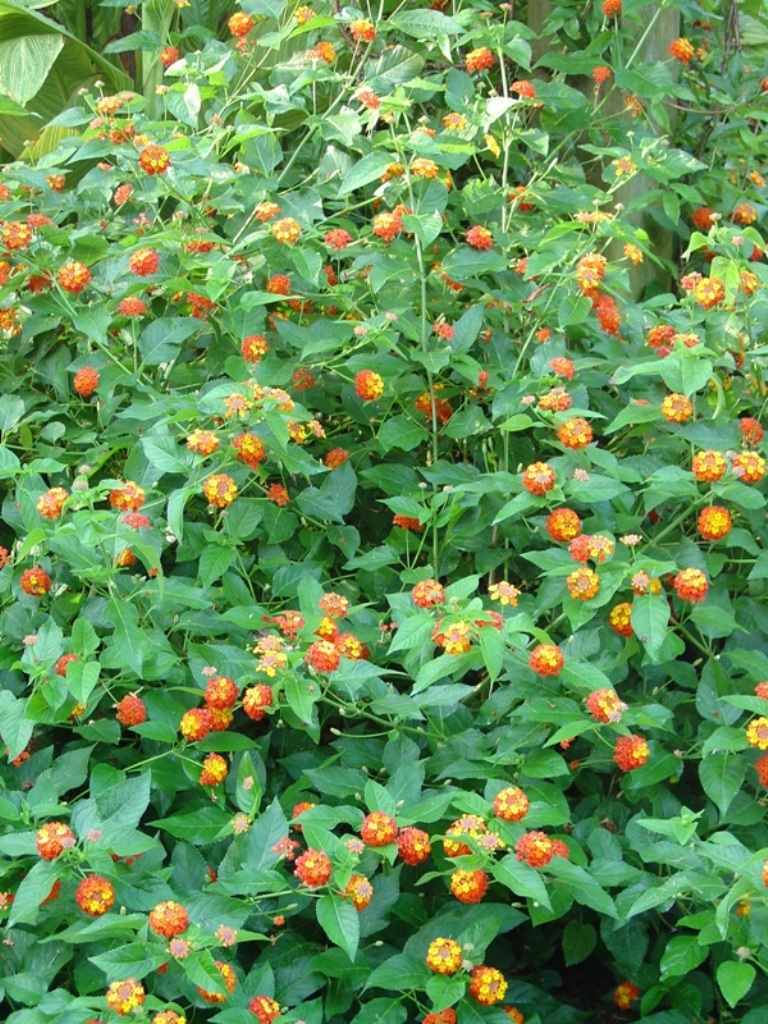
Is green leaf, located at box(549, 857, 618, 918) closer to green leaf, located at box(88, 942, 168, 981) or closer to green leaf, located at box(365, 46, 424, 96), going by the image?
green leaf, located at box(88, 942, 168, 981)

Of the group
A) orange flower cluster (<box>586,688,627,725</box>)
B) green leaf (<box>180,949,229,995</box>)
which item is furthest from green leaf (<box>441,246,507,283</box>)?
green leaf (<box>180,949,229,995</box>)

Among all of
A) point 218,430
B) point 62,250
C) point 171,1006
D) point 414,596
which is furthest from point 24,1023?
point 62,250

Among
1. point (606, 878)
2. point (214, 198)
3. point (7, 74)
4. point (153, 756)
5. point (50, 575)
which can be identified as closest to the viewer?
point (606, 878)

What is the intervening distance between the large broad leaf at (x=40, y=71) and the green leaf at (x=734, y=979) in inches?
106

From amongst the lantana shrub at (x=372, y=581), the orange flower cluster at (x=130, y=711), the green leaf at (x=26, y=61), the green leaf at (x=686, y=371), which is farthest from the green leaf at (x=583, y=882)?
the green leaf at (x=26, y=61)

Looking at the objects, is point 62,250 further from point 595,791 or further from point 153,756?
point 595,791

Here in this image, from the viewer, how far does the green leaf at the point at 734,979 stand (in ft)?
4.95

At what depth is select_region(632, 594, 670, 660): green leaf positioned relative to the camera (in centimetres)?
173

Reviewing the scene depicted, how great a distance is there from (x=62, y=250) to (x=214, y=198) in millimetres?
282

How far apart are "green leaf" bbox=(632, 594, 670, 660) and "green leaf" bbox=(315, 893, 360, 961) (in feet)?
1.65

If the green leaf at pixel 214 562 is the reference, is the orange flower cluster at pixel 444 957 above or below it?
below

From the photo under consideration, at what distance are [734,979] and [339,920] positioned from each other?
46cm

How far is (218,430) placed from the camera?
1918 millimetres

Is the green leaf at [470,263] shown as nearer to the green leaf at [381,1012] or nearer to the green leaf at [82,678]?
the green leaf at [82,678]
